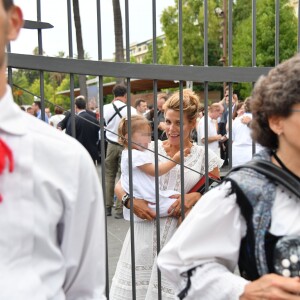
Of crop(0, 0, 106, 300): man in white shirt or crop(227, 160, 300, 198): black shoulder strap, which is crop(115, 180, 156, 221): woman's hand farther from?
crop(0, 0, 106, 300): man in white shirt

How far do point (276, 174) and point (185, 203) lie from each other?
159 cm

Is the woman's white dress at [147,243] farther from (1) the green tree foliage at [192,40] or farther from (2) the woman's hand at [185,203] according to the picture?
(1) the green tree foliage at [192,40]

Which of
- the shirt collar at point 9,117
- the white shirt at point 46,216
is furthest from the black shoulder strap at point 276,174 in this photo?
the shirt collar at point 9,117

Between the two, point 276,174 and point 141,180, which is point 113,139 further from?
point 276,174

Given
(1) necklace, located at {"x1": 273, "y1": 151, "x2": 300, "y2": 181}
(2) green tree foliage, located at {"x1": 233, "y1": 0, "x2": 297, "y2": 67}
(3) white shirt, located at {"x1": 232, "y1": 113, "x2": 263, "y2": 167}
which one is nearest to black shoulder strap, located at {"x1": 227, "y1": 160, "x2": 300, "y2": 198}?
(1) necklace, located at {"x1": 273, "y1": 151, "x2": 300, "y2": 181}

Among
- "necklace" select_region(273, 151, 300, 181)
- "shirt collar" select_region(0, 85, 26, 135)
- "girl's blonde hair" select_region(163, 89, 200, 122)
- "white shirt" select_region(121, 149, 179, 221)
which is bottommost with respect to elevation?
"white shirt" select_region(121, 149, 179, 221)

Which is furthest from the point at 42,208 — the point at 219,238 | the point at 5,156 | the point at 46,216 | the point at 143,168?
the point at 143,168

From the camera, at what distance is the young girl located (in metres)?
3.40

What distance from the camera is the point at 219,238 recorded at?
5.92 feet

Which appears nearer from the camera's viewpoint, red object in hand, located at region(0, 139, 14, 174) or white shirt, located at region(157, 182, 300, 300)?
red object in hand, located at region(0, 139, 14, 174)

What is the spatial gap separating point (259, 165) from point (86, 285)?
67 cm

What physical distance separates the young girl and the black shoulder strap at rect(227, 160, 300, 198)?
5.08 feet

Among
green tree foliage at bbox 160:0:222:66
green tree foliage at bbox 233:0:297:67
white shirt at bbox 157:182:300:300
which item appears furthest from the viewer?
green tree foliage at bbox 160:0:222:66

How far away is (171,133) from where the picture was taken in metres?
3.48
